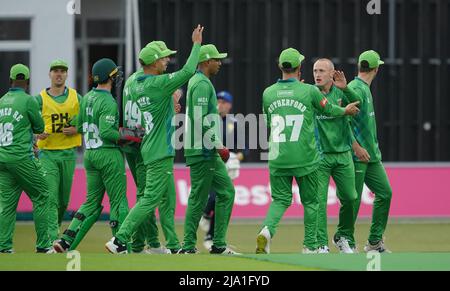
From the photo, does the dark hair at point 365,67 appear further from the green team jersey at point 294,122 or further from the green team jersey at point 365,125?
the green team jersey at point 294,122

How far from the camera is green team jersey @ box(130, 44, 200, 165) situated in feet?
53.6

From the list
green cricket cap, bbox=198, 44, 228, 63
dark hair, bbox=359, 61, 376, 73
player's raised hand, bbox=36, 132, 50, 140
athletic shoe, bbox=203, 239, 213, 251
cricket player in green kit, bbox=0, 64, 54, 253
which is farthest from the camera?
athletic shoe, bbox=203, 239, 213, 251

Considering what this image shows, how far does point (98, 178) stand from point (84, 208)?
0.42 m

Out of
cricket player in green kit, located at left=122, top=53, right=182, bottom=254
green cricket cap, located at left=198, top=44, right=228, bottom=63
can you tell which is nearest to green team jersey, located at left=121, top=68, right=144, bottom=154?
cricket player in green kit, located at left=122, top=53, right=182, bottom=254

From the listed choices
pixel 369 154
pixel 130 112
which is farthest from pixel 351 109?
pixel 130 112

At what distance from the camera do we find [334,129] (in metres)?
17.6

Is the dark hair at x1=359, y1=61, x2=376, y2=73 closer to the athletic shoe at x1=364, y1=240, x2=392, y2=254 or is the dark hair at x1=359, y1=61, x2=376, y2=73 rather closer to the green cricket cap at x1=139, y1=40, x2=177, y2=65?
the athletic shoe at x1=364, y1=240, x2=392, y2=254

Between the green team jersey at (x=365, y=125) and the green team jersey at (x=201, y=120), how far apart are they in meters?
1.94

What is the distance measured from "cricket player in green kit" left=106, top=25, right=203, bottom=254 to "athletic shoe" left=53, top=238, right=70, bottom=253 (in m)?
0.95

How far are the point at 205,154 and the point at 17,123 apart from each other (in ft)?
7.85

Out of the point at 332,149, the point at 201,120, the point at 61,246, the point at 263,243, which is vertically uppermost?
the point at 201,120

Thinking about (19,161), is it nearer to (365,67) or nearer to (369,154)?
(369,154)

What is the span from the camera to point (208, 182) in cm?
1728
